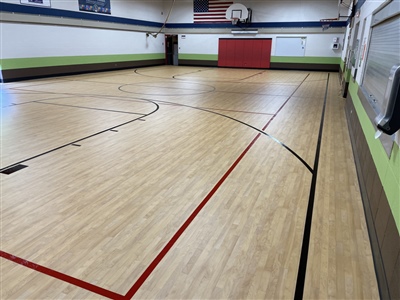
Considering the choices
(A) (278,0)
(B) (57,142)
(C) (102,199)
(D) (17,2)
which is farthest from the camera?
(A) (278,0)

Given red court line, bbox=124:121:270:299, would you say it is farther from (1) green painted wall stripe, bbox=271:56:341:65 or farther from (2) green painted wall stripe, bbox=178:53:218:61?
(2) green painted wall stripe, bbox=178:53:218:61

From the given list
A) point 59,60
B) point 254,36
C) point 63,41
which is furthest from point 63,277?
point 254,36

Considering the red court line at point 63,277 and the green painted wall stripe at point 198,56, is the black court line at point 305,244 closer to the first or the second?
the red court line at point 63,277

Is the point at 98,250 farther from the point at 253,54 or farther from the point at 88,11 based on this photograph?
the point at 253,54

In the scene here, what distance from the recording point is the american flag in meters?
19.0

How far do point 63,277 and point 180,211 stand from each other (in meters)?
1.15

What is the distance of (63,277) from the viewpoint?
2.06 metres

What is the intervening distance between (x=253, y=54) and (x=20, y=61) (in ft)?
42.7

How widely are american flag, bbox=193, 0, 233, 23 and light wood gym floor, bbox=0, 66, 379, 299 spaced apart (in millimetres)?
15222

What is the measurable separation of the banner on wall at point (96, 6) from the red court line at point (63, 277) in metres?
14.5

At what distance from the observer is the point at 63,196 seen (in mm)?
3146

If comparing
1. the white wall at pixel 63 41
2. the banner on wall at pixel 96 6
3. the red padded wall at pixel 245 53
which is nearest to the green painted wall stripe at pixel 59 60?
the white wall at pixel 63 41

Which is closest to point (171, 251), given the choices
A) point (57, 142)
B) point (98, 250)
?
point (98, 250)

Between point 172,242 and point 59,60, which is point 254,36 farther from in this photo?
point 172,242
